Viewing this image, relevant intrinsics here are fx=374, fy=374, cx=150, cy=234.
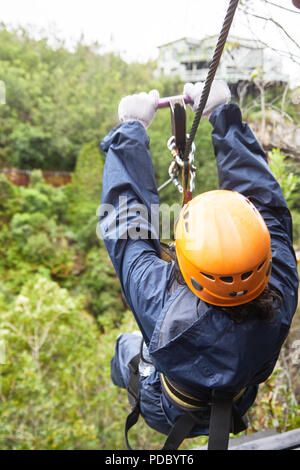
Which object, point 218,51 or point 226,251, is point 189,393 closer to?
point 226,251

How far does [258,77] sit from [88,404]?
A: 3.21 m

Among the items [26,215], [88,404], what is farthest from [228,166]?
[26,215]

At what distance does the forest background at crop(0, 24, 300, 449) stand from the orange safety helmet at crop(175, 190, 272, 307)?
3.69 feet

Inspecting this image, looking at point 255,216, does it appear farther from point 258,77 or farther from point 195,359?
point 258,77

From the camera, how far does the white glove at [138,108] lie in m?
1.16

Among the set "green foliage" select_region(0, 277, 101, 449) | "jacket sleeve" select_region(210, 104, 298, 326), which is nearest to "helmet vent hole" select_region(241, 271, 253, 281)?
"jacket sleeve" select_region(210, 104, 298, 326)

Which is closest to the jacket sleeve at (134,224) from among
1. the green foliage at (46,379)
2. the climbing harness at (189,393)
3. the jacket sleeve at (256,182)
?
the climbing harness at (189,393)

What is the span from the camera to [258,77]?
2426 millimetres

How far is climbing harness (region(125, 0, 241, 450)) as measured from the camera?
33.3 inches

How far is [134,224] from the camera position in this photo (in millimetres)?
979

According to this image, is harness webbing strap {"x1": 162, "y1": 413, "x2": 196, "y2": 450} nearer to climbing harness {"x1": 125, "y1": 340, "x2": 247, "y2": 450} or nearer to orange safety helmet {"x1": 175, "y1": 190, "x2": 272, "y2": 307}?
climbing harness {"x1": 125, "y1": 340, "x2": 247, "y2": 450}

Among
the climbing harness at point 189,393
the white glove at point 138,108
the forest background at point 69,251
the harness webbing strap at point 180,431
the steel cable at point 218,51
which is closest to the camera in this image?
the steel cable at point 218,51

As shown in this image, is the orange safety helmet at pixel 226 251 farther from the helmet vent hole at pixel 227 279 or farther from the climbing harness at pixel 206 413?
the climbing harness at pixel 206 413

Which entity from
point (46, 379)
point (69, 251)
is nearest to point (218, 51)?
point (46, 379)
